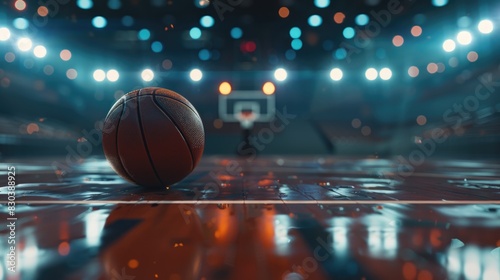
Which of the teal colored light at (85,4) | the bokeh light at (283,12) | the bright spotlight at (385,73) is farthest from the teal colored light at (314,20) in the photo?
the teal colored light at (85,4)

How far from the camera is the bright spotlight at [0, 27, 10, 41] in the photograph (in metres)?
11.3

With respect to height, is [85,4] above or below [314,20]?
above

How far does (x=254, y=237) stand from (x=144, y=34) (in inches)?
488

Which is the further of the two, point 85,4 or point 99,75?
point 99,75

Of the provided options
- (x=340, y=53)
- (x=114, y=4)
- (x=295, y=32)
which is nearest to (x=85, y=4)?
(x=114, y=4)

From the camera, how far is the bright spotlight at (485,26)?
11438 mm

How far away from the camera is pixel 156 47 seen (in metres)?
13.3

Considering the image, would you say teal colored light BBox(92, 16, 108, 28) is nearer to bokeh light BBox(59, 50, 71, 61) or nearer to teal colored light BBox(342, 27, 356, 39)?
bokeh light BBox(59, 50, 71, 61)

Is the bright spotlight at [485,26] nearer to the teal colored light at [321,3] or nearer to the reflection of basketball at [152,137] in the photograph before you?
the teal colored light at [321,3]

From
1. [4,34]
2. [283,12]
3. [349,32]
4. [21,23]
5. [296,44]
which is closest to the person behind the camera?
[283,12]

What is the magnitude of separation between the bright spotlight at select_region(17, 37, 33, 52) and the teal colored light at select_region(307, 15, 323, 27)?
10057 millimetres

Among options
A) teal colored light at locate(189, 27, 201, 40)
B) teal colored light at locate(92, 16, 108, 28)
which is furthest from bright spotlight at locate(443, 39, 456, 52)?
teal colored light at locate(92, 16, 108, 28)

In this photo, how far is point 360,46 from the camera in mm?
13680

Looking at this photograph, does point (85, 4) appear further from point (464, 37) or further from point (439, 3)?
point (464, 37)
